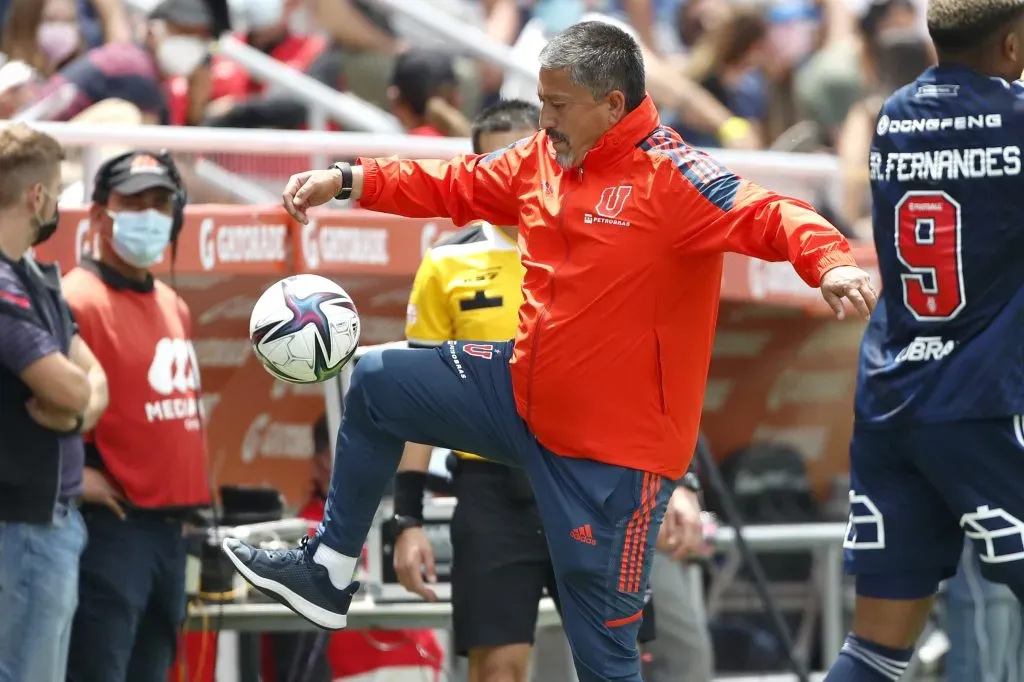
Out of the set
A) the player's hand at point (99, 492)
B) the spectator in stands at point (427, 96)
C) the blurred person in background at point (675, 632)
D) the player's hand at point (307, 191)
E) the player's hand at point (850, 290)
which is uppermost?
the spectator in stands at point (427, 96)

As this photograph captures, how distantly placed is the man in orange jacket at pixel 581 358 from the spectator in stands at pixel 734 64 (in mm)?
6910

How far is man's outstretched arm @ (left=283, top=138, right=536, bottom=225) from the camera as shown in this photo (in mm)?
5895

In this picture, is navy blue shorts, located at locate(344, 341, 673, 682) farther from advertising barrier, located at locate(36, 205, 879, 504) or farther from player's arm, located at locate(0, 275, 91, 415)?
player's arm, located at locate(0, 275, 91, 415)

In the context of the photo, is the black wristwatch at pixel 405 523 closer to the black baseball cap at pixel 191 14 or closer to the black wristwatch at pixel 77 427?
the black wristwatch at pixel 77 427

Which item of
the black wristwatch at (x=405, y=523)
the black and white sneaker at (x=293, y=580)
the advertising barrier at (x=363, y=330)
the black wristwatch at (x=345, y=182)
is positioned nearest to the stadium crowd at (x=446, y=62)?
the advertising barrier at (x=363, y=330)

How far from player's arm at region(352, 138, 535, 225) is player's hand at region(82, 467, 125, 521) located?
180 centimetres

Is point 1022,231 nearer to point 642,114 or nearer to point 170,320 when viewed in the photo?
point 642,114

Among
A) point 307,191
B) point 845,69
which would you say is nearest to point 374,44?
point 845,69

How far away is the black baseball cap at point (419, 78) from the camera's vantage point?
9.74 metres

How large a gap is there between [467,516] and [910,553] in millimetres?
1489

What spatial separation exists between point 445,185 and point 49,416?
1.61 m

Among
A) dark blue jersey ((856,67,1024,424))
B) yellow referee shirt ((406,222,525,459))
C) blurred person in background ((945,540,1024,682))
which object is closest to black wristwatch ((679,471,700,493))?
yellow referee shirt ((406,222,525,459))

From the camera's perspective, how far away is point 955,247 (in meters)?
6.04

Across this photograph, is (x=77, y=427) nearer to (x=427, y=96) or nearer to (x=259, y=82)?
(x=427, y=96)
